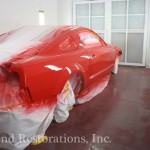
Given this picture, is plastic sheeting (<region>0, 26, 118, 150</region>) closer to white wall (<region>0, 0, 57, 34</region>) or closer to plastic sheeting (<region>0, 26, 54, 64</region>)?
plastic sheeting (<region>0, 26, 54, 64</region>)

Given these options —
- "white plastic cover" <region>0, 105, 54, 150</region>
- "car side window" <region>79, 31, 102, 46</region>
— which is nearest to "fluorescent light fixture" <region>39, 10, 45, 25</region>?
"car side window" <region>79, 31, 102, 46</region>

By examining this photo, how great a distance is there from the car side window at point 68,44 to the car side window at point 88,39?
28cm

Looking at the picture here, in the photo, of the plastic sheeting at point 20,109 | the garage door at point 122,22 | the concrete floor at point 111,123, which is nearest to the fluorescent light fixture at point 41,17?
the garage door at point 122,22

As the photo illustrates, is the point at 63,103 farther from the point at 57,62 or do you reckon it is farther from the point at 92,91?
the point at 92,91

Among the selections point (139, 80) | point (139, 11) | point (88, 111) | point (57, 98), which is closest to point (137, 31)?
point (139, 11)

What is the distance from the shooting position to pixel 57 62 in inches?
89.3

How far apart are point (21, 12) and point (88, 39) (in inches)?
85.6

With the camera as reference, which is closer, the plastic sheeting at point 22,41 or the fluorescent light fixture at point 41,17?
the plastic sheeting at point 22,41

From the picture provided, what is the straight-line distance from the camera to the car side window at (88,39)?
10.3 feet

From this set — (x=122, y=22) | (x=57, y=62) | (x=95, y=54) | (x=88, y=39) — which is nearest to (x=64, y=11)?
(x=122, y=22)

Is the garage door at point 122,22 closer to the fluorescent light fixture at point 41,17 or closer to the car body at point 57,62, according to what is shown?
the fluorescent light fixture at point 41,17

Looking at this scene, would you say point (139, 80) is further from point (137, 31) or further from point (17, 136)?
point (17, 136)

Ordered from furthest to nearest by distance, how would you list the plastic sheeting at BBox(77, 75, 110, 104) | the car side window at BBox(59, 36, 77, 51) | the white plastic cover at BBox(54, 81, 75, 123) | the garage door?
1. the garage door
2. the plastic sheeting at BBox(77, 75, 110, 104)
3. the car side window at BBox(59, 36, 77, 51)
4. the white plastic cover at BBox(54, 81, 75, 123)

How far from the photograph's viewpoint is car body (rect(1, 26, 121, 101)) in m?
1.93
